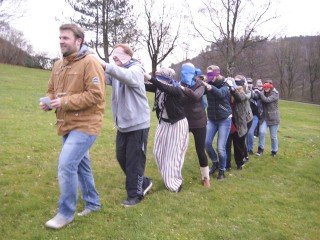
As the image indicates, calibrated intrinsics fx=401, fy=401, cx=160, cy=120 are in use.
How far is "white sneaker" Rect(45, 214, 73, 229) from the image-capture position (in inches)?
181

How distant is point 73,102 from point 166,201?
234 centimetres

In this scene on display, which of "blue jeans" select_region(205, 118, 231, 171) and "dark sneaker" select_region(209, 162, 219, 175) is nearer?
"blue jeans" select_region(205, 118, 231, 171)

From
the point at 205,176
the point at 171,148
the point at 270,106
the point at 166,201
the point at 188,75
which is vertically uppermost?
the point at 188,75

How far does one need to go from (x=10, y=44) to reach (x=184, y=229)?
43.7 m

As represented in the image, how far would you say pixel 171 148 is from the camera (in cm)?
636

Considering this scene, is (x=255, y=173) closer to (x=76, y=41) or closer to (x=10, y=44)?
(x=76, y=41)

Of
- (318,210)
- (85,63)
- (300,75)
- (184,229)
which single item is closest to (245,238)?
(184,229)

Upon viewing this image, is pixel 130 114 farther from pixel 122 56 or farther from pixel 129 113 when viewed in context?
pixel 122 56

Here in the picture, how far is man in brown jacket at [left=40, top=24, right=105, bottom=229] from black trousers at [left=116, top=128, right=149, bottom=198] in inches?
32.6

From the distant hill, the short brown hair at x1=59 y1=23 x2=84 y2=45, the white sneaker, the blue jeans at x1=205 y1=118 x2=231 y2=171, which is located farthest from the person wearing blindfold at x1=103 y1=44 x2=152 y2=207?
the distant hill

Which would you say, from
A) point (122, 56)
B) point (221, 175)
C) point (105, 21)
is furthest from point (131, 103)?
point (105, 21)

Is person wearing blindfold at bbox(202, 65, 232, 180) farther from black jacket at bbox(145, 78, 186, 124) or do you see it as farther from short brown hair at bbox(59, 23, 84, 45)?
short brown hair at bbox(59, 23, 84, 45)

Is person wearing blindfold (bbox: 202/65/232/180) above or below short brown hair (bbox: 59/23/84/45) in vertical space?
below

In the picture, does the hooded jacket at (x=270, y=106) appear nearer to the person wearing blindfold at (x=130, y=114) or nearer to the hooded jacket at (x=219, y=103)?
the hooded jacket at (x=219, y=103)
